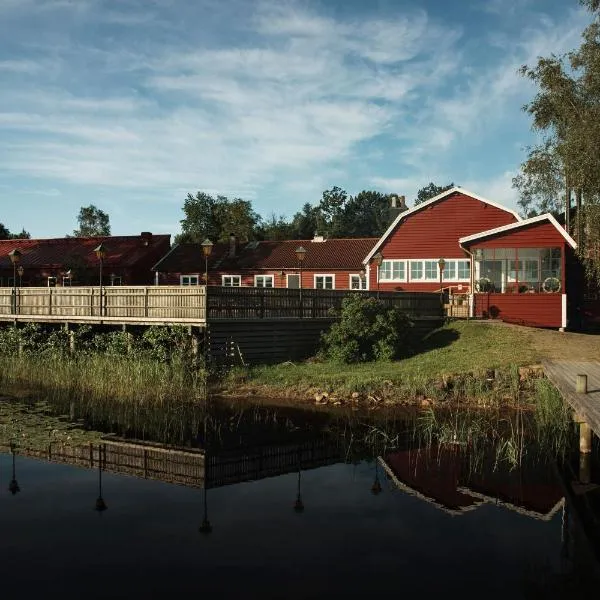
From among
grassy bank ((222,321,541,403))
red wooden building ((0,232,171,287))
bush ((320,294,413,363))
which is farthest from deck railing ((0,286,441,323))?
red wooden building ((0,232,171,287))

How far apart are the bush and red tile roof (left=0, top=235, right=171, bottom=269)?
2525 centimetres

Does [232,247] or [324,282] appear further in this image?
[232,247]

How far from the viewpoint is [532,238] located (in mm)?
Result: 26219

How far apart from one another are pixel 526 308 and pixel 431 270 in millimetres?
7534

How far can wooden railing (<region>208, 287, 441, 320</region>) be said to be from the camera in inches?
782

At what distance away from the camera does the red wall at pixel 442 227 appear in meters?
32.4

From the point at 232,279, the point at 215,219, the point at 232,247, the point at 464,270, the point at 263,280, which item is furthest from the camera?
the point at 215,219

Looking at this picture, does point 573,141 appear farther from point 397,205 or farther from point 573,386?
point 397,205

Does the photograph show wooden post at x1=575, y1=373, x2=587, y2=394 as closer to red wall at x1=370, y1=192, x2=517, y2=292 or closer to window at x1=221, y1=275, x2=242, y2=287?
red wall at x1=370, y1=192, x2=517, y2=292

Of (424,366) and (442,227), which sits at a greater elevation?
(442,227)

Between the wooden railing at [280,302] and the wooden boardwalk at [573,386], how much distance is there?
26.8 ft

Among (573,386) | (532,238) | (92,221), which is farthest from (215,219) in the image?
(573,386)

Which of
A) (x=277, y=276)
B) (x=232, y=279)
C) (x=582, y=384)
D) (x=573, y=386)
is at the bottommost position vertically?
(x=573, y=386)

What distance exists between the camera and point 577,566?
747 cm
